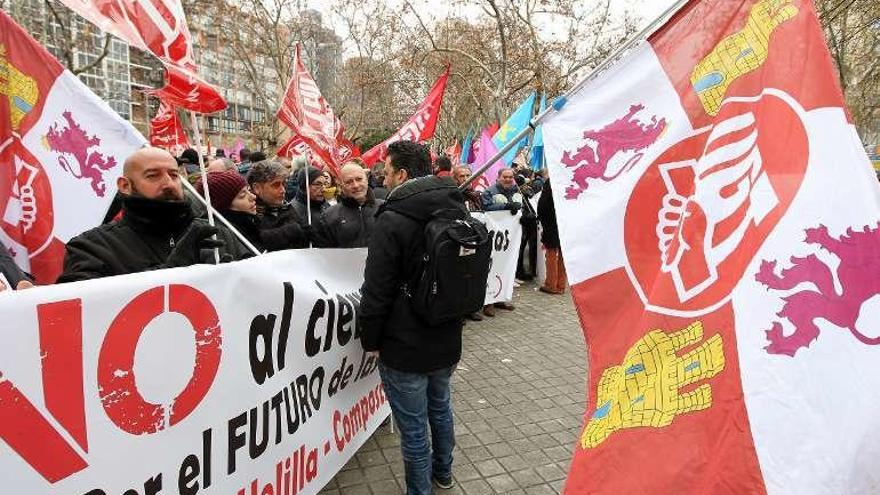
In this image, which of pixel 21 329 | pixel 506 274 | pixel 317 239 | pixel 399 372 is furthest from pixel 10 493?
pixel 506 274

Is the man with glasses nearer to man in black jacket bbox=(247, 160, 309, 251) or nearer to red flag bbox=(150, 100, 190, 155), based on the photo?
man in black jacket bbox=(247, 160, 309, 251)

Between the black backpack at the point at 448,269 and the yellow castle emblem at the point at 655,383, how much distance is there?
97 cm

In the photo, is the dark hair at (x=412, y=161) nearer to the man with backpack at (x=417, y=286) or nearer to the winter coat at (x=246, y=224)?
the man with backpack at (x=417, y=286)

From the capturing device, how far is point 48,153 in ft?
11.0

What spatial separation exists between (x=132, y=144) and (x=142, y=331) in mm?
2053

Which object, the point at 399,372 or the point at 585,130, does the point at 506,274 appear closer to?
the point at 399,372

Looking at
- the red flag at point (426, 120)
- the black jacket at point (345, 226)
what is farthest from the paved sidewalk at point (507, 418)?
the red flag at point (426, 120)

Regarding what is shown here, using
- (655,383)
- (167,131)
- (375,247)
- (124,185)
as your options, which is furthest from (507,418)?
(167,131)

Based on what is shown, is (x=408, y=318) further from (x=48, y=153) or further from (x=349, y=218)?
(x=48, y=153)

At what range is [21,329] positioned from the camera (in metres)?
1.48

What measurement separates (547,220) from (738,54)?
6.34 meters

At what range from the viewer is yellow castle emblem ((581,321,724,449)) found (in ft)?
5.61

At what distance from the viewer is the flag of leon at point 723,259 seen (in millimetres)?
1530

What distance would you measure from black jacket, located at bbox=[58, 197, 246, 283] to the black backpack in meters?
1.13
